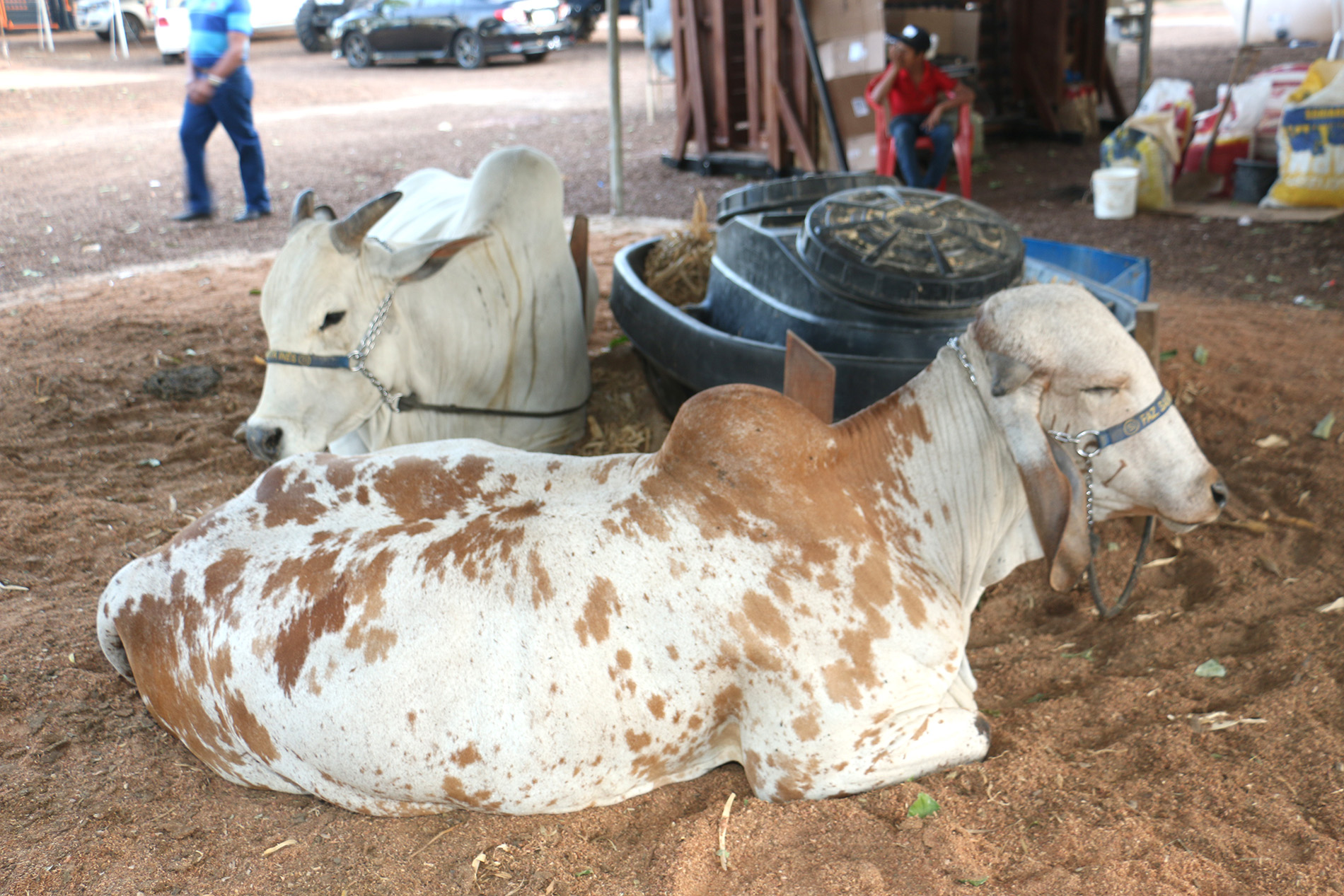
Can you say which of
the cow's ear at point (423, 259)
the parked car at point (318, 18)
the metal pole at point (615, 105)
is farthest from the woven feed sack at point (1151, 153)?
the parked car at point (318, 18)

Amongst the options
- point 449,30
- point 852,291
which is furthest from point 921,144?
point 449,30

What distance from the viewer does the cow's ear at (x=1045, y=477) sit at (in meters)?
1.97

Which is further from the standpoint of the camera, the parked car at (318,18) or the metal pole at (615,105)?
the parked car at (318,18)

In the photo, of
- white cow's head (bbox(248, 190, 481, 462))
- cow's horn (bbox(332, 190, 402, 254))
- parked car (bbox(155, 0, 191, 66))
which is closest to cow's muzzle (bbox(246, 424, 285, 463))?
white cow's head (bbox(248, 190, 481, 462))

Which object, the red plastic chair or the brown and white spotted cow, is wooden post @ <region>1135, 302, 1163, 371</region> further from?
the red plastic chair

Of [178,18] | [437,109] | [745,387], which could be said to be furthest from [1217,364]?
[178,18]

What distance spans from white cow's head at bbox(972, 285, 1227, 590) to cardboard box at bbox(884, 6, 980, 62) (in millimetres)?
9560

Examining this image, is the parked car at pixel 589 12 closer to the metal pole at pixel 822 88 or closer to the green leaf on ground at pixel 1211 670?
the metal pole at pixel 822 88

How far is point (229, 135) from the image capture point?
7.94 m

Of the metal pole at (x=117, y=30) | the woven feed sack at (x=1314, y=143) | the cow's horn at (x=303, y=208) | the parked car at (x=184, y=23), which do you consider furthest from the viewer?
the metal pole at (x=117, y=30)

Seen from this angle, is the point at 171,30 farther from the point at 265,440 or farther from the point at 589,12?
the point at 265,440

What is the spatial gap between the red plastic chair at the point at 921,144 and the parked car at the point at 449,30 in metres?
10.3

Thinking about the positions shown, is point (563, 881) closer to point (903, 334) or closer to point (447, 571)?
point (447, 571)

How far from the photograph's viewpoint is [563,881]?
1.89 meters
